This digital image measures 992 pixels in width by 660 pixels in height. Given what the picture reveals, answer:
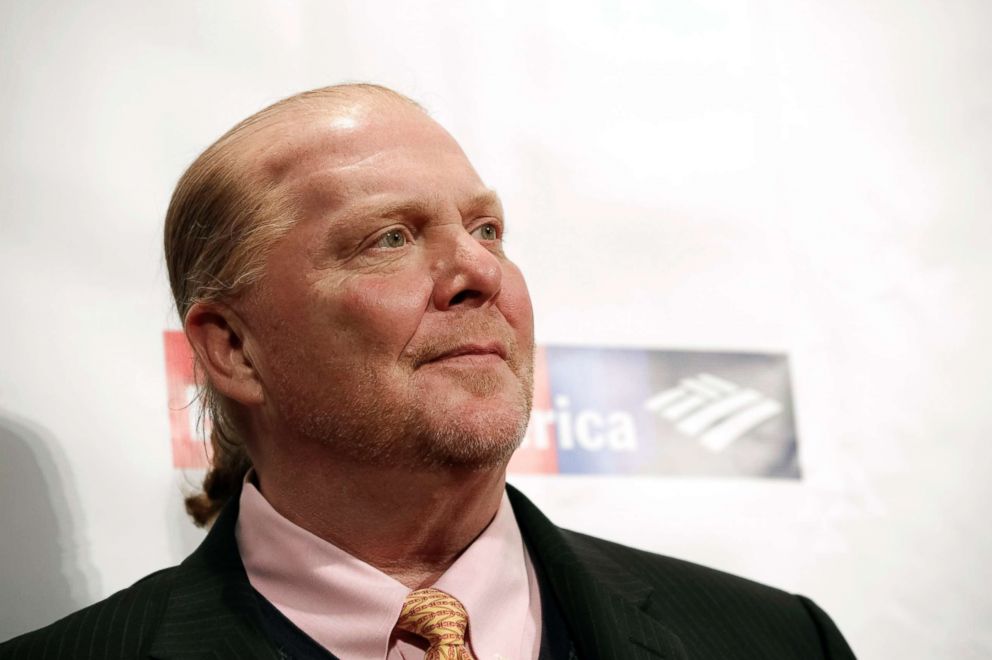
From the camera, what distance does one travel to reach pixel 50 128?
2.09 metres

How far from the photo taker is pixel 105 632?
1.70m

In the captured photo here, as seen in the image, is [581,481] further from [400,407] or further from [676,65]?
[676,65]

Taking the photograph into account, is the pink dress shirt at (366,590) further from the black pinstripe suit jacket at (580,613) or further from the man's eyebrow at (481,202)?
the man's eyebrow at (481,202)

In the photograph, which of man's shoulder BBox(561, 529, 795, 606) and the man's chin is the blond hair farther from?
man's shoulder BBox(561, 529, 795, 606)

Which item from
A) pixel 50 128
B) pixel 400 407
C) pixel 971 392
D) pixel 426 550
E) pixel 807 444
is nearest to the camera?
pixel 400 407

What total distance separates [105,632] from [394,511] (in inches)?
16.9

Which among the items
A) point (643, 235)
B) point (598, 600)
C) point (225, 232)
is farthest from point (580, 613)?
point (643, 235)

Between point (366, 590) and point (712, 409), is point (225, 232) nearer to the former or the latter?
point (366, 590)

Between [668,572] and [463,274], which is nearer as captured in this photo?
[463,274]

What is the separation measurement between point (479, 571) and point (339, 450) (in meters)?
0.27

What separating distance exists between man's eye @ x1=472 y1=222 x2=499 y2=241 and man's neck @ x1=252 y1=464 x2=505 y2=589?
371 millimetres

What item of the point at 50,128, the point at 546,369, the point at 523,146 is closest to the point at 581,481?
the point at 546,369

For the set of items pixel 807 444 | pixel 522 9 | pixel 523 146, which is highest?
pixel 522 9

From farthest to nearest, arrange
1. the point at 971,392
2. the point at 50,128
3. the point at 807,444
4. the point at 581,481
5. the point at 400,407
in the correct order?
the point at 971,392 → the point at 807,444 → the point at 581,481 → the point at 50,128 → the point at 400,407
